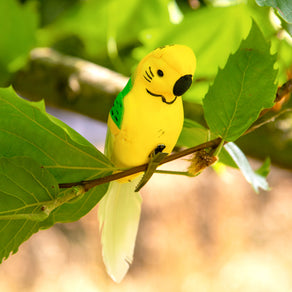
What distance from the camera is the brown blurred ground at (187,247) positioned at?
82 centimetres

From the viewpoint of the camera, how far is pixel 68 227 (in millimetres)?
879

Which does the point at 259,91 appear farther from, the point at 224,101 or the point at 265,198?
the point at 265,198

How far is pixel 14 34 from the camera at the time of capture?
0.36 meters

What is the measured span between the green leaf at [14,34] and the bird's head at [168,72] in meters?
0.24

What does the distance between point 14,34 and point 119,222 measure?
9.6 inches

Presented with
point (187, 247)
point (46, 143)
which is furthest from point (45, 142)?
point (187, 247)

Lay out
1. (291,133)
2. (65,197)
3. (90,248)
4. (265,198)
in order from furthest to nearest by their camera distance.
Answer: (265,198) < (90,248) < (291,133) < (65,197)

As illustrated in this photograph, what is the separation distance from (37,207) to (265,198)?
89 centimetres

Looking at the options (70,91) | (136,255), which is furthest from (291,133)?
(136,255)

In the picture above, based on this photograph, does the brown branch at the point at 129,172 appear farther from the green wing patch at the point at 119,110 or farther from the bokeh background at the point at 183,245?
the bokeh background at the point at 183,245

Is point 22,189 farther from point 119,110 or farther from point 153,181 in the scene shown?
point 153,181

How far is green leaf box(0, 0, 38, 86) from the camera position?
1.14 ft

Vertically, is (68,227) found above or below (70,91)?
below

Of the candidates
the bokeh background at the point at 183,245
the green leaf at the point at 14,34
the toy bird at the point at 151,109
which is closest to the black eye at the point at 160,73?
the toy bird at the point at 151,109
